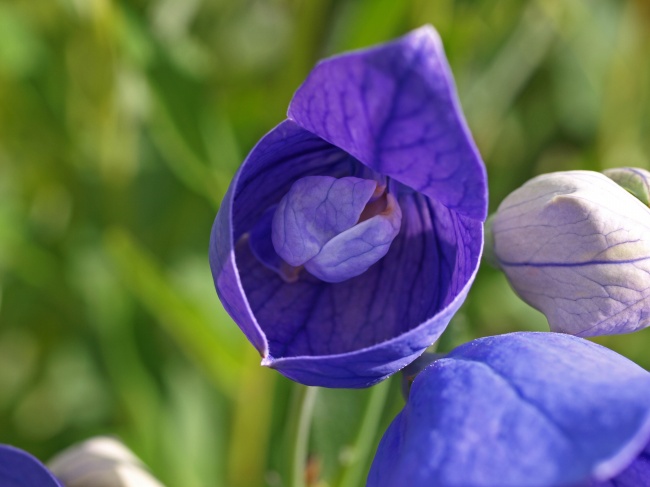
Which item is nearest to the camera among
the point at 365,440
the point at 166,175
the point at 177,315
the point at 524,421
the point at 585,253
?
the point at 524,421

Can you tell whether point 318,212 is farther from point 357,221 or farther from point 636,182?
point 636,182

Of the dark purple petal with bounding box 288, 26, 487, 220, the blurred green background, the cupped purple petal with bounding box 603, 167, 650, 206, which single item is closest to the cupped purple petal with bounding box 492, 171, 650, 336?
the cupped purple petal with bounding box 603, 167, 650, 206

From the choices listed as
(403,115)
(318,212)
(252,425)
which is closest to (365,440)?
(252,425)

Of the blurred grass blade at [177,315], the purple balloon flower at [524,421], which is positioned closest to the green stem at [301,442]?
the purple balloon flower at [524,421]

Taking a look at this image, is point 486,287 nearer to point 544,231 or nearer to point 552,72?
point 552,72

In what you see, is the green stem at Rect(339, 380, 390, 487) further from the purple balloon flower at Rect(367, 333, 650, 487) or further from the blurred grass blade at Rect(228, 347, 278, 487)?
the purple balloon flower at Rect(367, 333, 650, 487)
